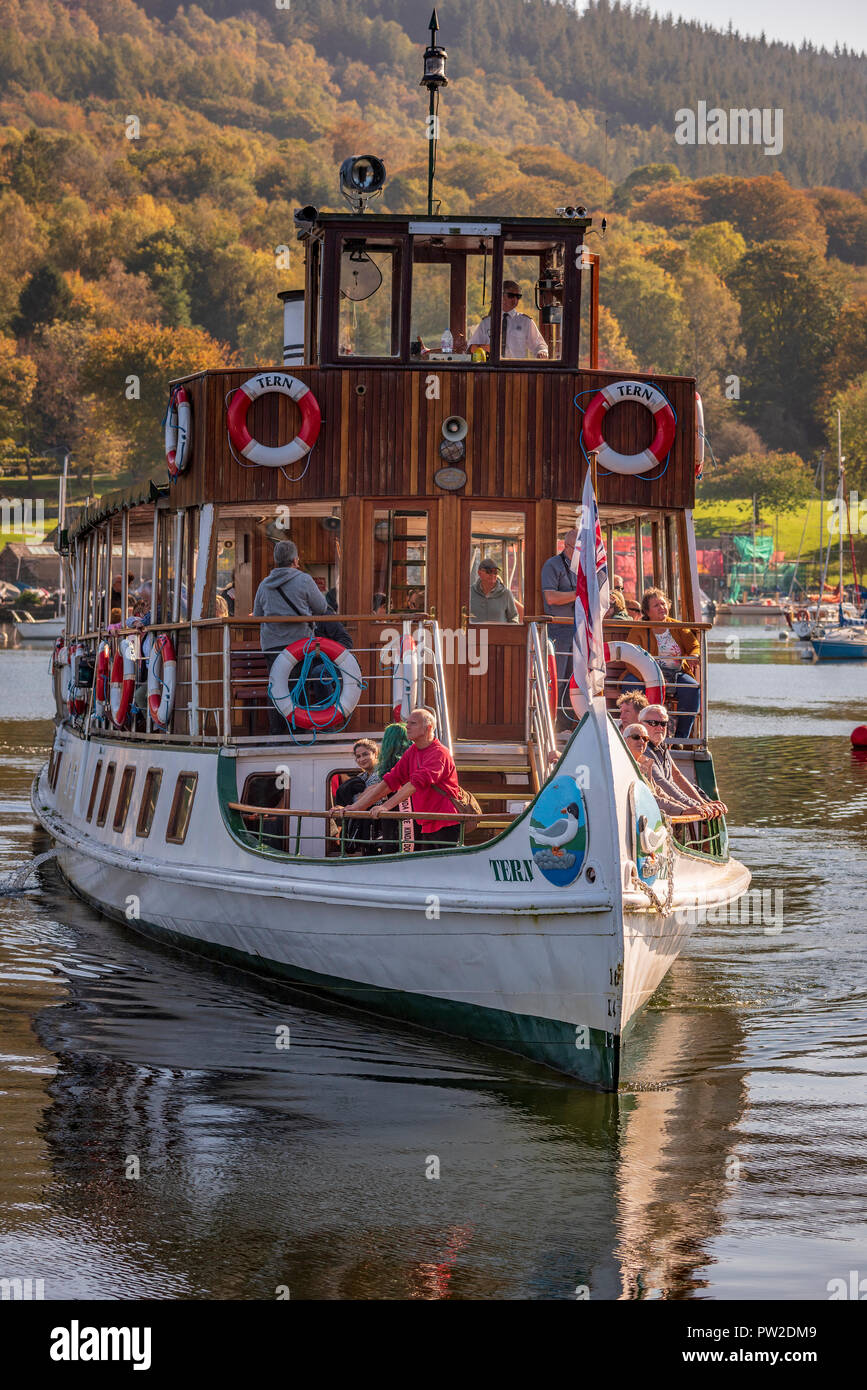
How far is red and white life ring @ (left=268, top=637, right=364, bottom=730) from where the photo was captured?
14.1 meters

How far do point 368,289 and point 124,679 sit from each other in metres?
4.80

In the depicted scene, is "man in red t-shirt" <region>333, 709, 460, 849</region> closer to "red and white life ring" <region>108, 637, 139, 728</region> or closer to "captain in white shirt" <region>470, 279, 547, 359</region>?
"captain in white shirt" <region>470, 279, 547, 359</region>

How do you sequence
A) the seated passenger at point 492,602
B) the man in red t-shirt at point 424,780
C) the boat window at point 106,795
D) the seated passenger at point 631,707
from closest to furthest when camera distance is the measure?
1. the man in red t-shirt at point 424,780
2. the seated passenger at point 631,707
3. the seated passenger at point 492,602
4. the boat window at point 106,795

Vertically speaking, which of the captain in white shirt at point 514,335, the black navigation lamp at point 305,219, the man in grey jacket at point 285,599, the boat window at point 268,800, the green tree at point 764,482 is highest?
the green tree at point 764,482

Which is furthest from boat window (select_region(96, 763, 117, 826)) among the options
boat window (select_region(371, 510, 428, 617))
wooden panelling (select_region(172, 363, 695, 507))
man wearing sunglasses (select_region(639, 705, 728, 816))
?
man wearing sunglasses (select_region(639, 705, 728, 816))

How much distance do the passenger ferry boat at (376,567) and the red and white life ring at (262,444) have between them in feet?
0.07

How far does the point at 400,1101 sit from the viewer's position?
38.2 feet

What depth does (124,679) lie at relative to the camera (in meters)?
17.8

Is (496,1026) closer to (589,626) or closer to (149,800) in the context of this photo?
(589,626)

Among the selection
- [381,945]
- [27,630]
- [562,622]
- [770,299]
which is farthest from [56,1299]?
[770,299]

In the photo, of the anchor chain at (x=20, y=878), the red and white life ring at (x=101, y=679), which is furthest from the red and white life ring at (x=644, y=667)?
the anchor chain at (x=20, y=878)

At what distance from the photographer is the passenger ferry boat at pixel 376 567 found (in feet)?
45.4

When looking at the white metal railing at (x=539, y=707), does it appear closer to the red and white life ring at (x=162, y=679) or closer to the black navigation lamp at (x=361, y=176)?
the red and white life ring at (x=162, y=679)

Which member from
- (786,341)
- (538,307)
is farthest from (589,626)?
(786,341)
